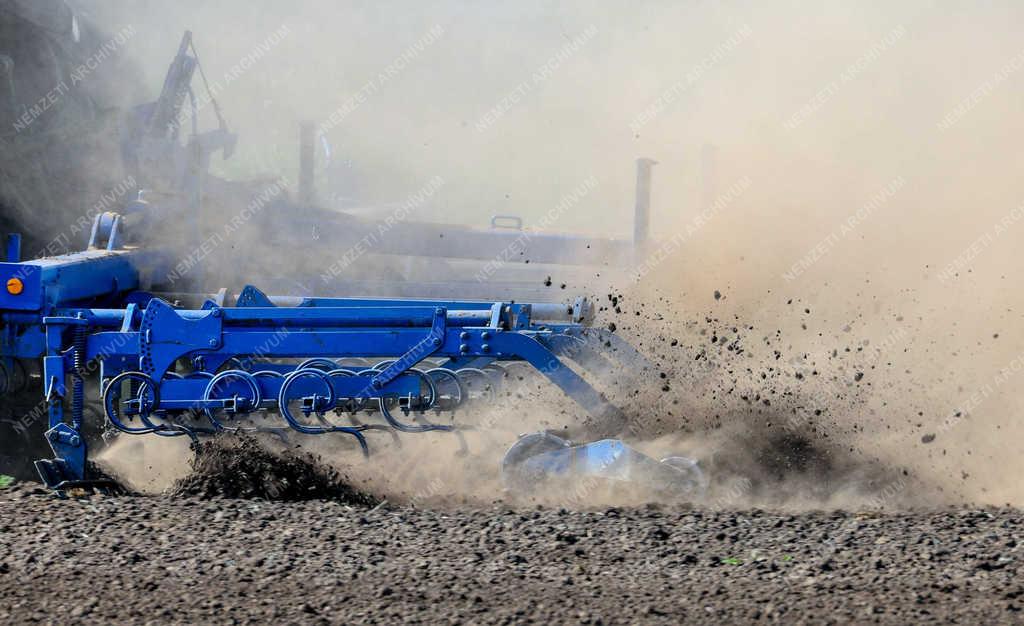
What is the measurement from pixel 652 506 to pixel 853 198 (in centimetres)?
458

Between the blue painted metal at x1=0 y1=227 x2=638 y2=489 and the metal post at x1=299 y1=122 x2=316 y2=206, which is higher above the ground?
the metal post at x1=299 y1=122 x2=316 y2=206

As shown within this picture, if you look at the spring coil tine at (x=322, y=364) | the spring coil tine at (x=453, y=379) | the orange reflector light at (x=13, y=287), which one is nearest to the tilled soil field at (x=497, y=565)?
the spring coil tine at (x=453, y=379)

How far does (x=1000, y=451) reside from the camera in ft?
21.7

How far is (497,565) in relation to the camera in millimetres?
4867

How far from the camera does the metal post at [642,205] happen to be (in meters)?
12.5

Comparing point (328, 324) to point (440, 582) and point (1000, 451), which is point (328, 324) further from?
point (1000, 451)

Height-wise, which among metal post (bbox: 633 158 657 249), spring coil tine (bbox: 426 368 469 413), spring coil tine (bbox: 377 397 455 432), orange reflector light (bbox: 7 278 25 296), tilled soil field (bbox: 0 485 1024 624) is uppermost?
metal post (bbox: 633 158 657 249)

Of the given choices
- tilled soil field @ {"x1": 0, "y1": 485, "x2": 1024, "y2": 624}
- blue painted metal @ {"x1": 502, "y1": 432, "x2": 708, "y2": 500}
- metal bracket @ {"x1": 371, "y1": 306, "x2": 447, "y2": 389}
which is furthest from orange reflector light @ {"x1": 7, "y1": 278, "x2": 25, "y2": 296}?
blue painted metal @ {"x1": 502, "y1": 432, "x2": 708, "y2": 500}

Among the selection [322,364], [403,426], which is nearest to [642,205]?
[322,364]

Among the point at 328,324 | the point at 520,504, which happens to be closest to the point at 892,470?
the point at 520,504

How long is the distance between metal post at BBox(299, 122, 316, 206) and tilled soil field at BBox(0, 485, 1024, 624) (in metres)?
7.91

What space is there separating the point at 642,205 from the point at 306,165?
402 cm

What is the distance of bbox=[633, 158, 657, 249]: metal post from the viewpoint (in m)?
12.5

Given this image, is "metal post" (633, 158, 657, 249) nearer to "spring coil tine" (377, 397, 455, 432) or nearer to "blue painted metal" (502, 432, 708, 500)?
"spring coil tine" (377, 397, 455, 432)
